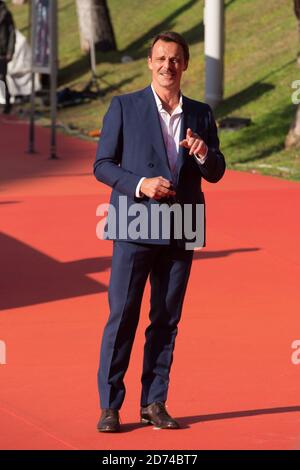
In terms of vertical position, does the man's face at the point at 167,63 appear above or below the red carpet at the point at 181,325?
above

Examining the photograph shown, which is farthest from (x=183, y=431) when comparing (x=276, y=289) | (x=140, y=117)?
(x=276, y=289)

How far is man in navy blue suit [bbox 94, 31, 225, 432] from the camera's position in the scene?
7.16 m

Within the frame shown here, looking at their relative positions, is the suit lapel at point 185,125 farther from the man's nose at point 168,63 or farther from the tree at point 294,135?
the tree at point 294,135

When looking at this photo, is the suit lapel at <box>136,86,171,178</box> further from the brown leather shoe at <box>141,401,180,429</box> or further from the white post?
the white post

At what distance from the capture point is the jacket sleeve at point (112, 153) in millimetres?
7160

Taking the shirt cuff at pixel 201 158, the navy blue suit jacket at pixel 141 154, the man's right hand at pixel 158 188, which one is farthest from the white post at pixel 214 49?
the man's right hand at pixel 158 188

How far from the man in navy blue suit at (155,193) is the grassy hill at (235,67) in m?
11.3

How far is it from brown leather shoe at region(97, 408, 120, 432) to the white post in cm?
1666

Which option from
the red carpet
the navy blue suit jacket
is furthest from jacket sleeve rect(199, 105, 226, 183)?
the red carpet

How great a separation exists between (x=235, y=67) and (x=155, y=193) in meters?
19.9

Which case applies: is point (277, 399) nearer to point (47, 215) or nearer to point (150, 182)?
point (150, 182)

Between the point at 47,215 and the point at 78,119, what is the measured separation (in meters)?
11.1

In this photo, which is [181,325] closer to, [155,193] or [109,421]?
[109,421]

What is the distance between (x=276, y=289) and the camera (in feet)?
38.6
